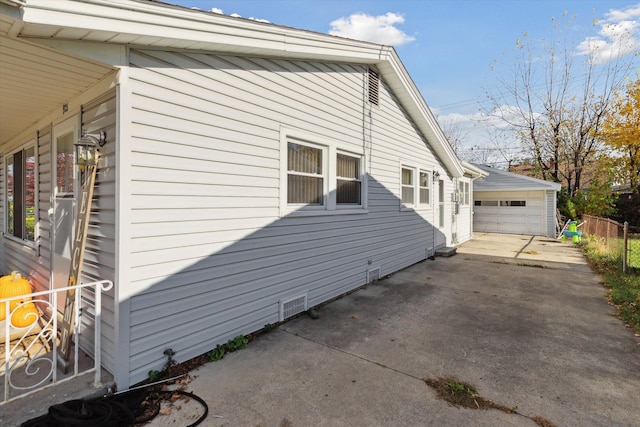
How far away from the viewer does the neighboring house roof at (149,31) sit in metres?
2.01

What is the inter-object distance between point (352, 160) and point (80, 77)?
414cm

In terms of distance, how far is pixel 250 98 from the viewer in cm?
375

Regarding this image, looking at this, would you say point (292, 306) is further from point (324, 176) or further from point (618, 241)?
point (618, 241)

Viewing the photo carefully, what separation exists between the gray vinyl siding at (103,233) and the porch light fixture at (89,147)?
5 cm

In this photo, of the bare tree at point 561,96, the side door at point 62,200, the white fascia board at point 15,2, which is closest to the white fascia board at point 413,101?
the side door at point 62,200

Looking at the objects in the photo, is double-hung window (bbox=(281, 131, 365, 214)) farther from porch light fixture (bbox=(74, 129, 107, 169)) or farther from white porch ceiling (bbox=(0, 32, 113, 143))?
white porch ceiling (bbox=(0, 32, 113, 143))

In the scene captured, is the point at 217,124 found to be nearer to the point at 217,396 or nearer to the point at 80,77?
the point at 80,77

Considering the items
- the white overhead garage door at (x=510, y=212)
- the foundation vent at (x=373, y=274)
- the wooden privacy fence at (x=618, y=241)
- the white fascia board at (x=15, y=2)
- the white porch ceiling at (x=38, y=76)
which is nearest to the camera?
the white fascia board at (x=15, y=2)

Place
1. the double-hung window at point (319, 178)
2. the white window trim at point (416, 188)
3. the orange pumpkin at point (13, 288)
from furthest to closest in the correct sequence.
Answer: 1. the white window trim at point (416, 188)
2. the double-hung window at point (319, 178)
3. the orange pumpkin at point (13, 288)

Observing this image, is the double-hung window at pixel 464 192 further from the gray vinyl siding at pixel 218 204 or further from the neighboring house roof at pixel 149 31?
the neighboring house roof at pixel 149 31

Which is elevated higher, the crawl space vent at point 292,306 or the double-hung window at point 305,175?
the double-hung window at point 305,175

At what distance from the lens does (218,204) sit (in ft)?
11.1

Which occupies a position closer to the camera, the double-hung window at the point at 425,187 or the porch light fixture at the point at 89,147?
the porch light fixture at the point at 89,147

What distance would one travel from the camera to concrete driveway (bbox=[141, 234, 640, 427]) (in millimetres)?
2418
